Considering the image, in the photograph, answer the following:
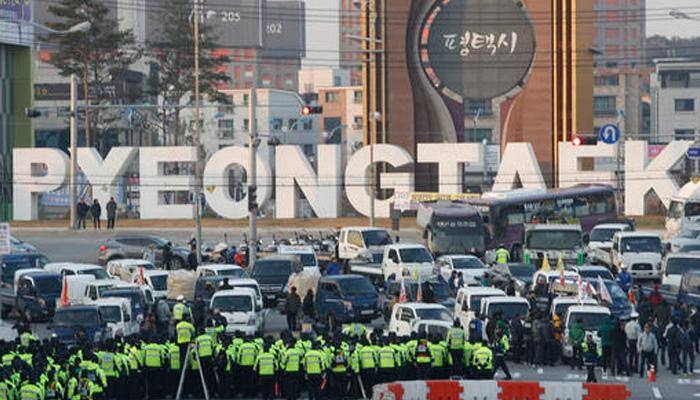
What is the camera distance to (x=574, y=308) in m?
36.0

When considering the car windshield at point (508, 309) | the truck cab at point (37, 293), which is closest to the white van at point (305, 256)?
the truck cab at point (37, 293)

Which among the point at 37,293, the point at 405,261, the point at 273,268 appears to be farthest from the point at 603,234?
the point at 37,293

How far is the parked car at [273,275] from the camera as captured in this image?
45906mm

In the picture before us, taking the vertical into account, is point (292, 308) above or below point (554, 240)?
below

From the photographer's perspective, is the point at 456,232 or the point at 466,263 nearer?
the point at 466,263

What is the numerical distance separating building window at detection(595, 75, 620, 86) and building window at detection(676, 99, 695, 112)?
21.7 m

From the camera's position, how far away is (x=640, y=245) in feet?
167

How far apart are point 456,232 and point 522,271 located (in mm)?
10478

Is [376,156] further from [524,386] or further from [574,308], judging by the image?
[524,386]

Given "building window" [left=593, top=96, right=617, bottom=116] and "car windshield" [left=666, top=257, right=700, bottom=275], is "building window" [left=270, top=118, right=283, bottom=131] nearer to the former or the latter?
"building window" [left=593, top=96, right=617, bottom=116]

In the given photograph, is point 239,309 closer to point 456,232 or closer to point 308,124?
point 456,232

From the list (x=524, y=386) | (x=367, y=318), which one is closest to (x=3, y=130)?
(x=367, y=318)

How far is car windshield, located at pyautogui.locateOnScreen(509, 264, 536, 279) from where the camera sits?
1806 inches

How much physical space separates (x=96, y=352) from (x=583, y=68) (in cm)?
5310
